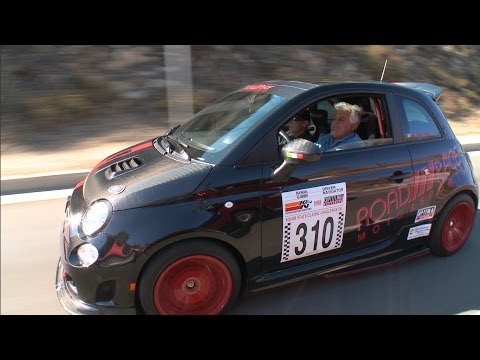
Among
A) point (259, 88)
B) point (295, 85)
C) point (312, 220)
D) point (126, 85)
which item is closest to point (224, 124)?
point (259, 88)

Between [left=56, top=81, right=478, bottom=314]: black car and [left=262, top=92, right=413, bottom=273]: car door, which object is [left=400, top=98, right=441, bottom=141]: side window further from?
[left=262, top=92, right=413, bottom=273]: car door

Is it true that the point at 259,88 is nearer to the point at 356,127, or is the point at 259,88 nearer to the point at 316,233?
the point at 356,127

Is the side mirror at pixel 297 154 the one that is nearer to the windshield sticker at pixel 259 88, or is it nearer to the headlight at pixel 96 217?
the windshield sticker at pixel 259 88

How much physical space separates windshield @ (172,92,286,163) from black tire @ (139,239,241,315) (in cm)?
65

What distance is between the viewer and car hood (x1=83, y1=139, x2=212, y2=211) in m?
2.85

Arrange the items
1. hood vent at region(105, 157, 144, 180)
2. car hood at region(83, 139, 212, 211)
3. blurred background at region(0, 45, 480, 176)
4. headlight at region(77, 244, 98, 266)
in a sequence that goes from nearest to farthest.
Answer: headlight at region(77, 244, 98, 266) → car hood at region(83, 139, 212, 211) → hood vent at region(105, 157, 144, 180) → blurred background at region(0, 45, 480, 176)

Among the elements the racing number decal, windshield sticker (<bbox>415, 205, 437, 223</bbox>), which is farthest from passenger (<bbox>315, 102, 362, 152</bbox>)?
windshield sticker (<bbox>415, 205, 437, 223</bbox>)

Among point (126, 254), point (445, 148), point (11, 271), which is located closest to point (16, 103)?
point (11, 271)

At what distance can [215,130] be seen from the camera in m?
3.49

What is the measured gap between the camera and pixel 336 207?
3.31m

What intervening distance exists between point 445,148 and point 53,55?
825 cm

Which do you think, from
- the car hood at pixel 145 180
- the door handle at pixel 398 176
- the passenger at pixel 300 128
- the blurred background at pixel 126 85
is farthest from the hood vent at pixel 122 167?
the blurred background at pixel 126 85

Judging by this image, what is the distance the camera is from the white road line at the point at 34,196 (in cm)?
529

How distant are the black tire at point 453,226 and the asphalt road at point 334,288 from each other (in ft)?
0.36
